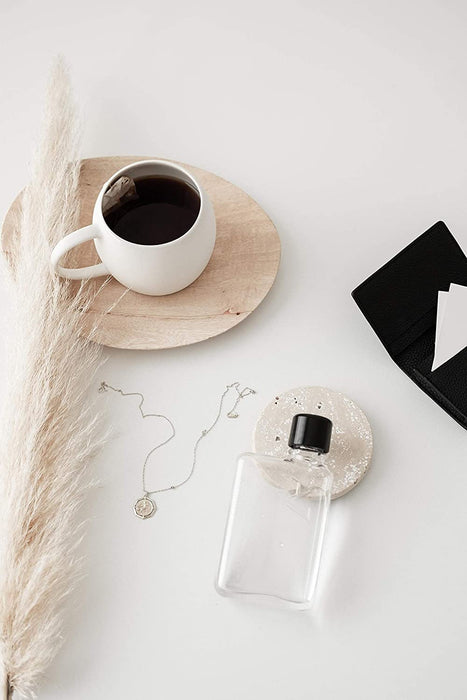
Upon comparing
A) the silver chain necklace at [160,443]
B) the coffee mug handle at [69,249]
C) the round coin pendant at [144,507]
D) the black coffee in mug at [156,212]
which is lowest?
the round coin pendant at [144,507]

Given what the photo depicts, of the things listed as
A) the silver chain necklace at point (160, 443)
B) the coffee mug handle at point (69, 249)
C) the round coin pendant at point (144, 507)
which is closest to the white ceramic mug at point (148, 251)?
the coffee mug handle at point (69, 249)

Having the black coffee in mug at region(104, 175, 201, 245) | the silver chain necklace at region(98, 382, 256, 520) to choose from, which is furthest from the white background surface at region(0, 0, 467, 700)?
the black coffee in mug at region(104, 175, 201, 245)

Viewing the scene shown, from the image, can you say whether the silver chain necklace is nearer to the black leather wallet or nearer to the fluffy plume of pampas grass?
the fluffy plume of pampas grass

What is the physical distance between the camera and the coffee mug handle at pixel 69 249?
0.75 m

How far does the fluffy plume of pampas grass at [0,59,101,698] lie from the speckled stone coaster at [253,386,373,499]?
0.18 m

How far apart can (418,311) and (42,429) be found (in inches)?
16.2

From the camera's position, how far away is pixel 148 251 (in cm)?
74

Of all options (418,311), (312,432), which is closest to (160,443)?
(312,432)

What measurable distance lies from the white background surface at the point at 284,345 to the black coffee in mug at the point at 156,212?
14cm

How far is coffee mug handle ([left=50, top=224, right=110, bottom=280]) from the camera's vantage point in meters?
0.75

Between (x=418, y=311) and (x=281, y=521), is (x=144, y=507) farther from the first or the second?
(x=418, y=311)

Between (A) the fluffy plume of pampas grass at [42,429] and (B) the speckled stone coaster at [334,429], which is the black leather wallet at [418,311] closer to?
(B) the speckled stone coaster at [334,429]

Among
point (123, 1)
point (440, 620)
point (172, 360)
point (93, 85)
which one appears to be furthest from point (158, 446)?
point (123, 1)

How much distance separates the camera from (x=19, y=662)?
0.67 m
